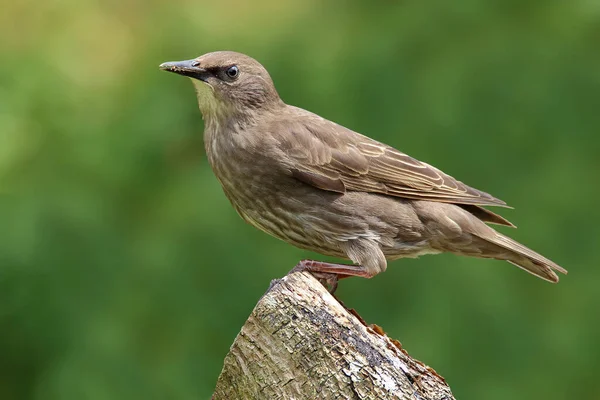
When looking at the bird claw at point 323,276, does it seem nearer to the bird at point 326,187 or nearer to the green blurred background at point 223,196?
the bird at point 326,187

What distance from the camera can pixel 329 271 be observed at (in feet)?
13.5

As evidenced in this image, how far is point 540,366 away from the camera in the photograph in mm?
5676

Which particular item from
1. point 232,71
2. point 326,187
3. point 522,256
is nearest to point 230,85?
point 232,71

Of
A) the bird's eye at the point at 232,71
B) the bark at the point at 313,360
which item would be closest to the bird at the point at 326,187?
the bird's eye at the point at 232,71

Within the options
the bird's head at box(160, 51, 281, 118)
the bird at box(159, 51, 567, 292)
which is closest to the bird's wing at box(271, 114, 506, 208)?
the bird at box(159, 51, 567, 292)

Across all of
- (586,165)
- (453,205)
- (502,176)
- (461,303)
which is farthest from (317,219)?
(586,165)

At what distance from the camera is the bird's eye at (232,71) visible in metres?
4.69

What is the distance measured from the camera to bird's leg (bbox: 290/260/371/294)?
12.9 feet

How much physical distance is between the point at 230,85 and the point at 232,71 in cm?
7

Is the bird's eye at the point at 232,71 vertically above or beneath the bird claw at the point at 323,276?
above

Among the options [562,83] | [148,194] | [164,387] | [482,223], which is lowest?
[164,387]

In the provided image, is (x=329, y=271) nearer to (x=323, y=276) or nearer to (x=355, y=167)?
(x=323, y=276)

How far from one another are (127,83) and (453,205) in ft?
7.69

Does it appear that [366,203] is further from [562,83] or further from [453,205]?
[562,83]
